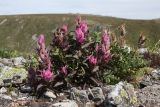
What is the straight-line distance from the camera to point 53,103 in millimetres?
11625

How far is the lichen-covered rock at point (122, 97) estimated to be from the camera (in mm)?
11055

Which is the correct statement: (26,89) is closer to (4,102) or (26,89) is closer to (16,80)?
(16,80)

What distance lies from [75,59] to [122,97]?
1.82 metres

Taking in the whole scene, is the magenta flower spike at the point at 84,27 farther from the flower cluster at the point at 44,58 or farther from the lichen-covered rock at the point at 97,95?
the lichen-covered rock at the point at 97,95

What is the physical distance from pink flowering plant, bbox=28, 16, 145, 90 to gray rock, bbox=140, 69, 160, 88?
88cm

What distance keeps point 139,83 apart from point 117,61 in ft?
2.87

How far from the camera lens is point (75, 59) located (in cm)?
1240

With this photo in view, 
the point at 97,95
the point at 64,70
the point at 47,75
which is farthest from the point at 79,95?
the point at 47,75

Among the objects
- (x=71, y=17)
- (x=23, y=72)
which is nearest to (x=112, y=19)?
(x=71, y=17)

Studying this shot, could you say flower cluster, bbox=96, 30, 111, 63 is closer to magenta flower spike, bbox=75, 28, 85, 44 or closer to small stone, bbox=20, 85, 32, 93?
magenta flower spike, bbox=75, 28, 85, 44

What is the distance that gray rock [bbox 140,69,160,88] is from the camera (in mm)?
13305

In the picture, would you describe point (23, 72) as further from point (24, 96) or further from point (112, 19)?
point (112, 19)

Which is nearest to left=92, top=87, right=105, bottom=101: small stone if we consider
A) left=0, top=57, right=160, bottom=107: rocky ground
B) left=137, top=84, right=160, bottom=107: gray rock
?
left=0, top=57, right=160, bottom=107: rocky ground

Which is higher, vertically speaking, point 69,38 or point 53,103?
point 69,38
